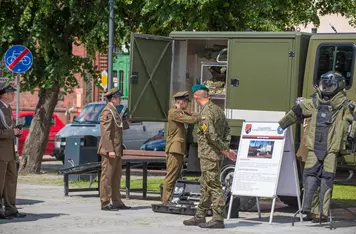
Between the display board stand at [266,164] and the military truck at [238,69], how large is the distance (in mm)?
1201

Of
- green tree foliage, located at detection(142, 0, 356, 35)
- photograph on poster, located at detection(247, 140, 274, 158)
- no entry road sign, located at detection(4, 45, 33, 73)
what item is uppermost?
green tree foliage, located at detection(142, 0, 356, 35)

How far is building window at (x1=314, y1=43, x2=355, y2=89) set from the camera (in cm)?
1638

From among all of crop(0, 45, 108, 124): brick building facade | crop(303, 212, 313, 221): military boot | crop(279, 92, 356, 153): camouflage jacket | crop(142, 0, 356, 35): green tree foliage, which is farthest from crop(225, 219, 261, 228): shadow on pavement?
crop(0, 45, 108, 124): brick building facade

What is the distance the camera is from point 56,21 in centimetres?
2544

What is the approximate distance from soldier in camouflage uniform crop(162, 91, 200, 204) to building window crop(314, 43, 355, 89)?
2.13 metres

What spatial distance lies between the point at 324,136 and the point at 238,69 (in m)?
3.40

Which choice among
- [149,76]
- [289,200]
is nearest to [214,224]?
[289,200]

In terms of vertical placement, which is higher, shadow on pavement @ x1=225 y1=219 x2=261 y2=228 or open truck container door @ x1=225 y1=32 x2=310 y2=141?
open truck container door @ x1=225 y1=32 x2=310 y2=141

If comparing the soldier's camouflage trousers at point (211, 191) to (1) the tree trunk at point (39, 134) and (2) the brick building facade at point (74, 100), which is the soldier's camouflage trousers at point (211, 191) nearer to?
(1) the tree trunk at point (39, 134)

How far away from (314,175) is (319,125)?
2.25ft

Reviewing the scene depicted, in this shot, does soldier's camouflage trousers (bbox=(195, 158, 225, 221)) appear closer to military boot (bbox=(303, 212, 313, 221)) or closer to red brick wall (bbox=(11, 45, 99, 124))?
military boot (bbox=(303, 212, 313, 221))

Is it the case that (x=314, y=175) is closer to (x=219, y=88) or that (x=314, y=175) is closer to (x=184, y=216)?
(x=184, y=216)

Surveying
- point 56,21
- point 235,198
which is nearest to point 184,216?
point 235,198

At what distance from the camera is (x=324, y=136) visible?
1423cm
